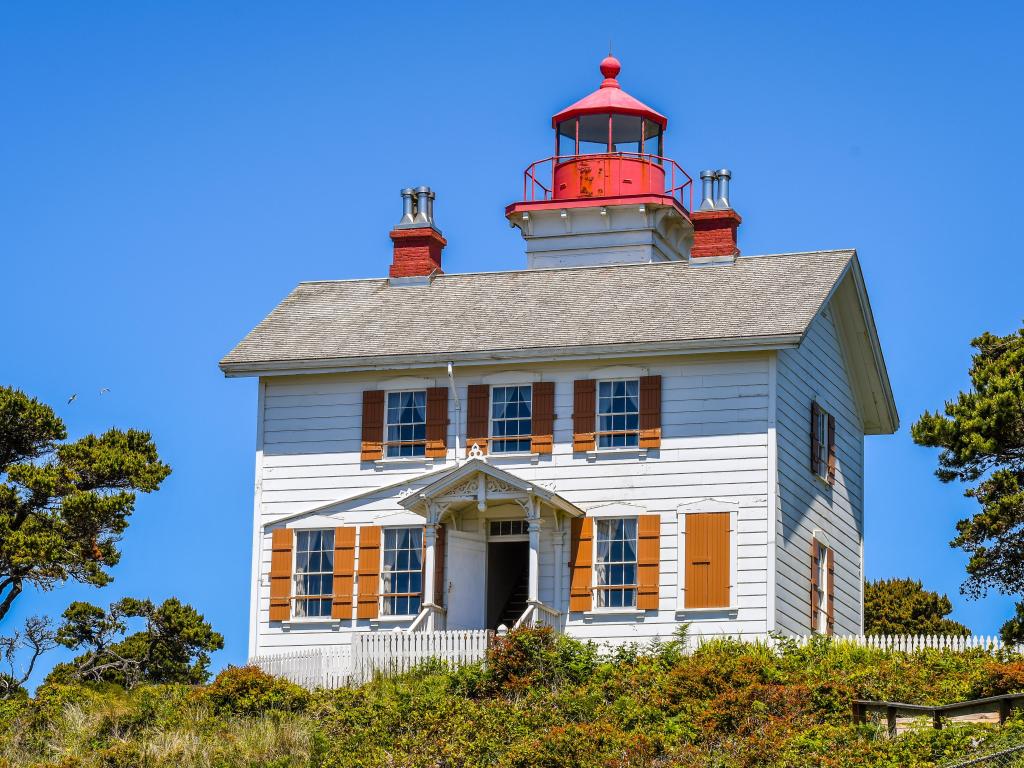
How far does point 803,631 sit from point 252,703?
9.00m

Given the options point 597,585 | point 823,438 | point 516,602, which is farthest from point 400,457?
point 823,438

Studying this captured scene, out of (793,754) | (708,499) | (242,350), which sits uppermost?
(242,350)

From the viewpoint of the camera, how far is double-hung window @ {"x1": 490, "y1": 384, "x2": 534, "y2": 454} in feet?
109

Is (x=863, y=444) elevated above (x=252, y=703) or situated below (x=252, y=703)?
above

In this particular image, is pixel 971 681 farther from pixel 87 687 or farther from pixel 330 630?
pixel 87 687

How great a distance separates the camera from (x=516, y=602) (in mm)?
34875

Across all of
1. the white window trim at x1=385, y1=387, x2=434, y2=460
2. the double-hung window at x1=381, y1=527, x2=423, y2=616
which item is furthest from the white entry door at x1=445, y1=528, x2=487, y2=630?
the white window trim at x1=385, y1=387, x2=434, y2=460

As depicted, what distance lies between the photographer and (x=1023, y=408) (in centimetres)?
2977

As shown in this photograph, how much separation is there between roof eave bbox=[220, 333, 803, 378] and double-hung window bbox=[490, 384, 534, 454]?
1.96 feet

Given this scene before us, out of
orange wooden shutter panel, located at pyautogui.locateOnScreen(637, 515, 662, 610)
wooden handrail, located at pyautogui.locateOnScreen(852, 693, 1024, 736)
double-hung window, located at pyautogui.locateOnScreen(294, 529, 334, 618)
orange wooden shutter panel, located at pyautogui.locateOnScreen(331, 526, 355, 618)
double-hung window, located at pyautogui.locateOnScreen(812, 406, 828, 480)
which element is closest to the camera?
wooden handrail, located at pyautogui.locateOnScreen(852, 693, 1024, 736)

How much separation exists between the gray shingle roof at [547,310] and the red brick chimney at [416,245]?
35cm

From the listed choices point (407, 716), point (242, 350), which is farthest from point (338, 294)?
point (407, 716)

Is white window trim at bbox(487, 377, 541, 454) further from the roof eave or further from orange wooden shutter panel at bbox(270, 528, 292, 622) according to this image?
orange wooden shutter panel at bbox(270, 528, 292, 622)

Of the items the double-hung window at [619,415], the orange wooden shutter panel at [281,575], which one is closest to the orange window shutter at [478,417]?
the double-hung window at [619,415]
